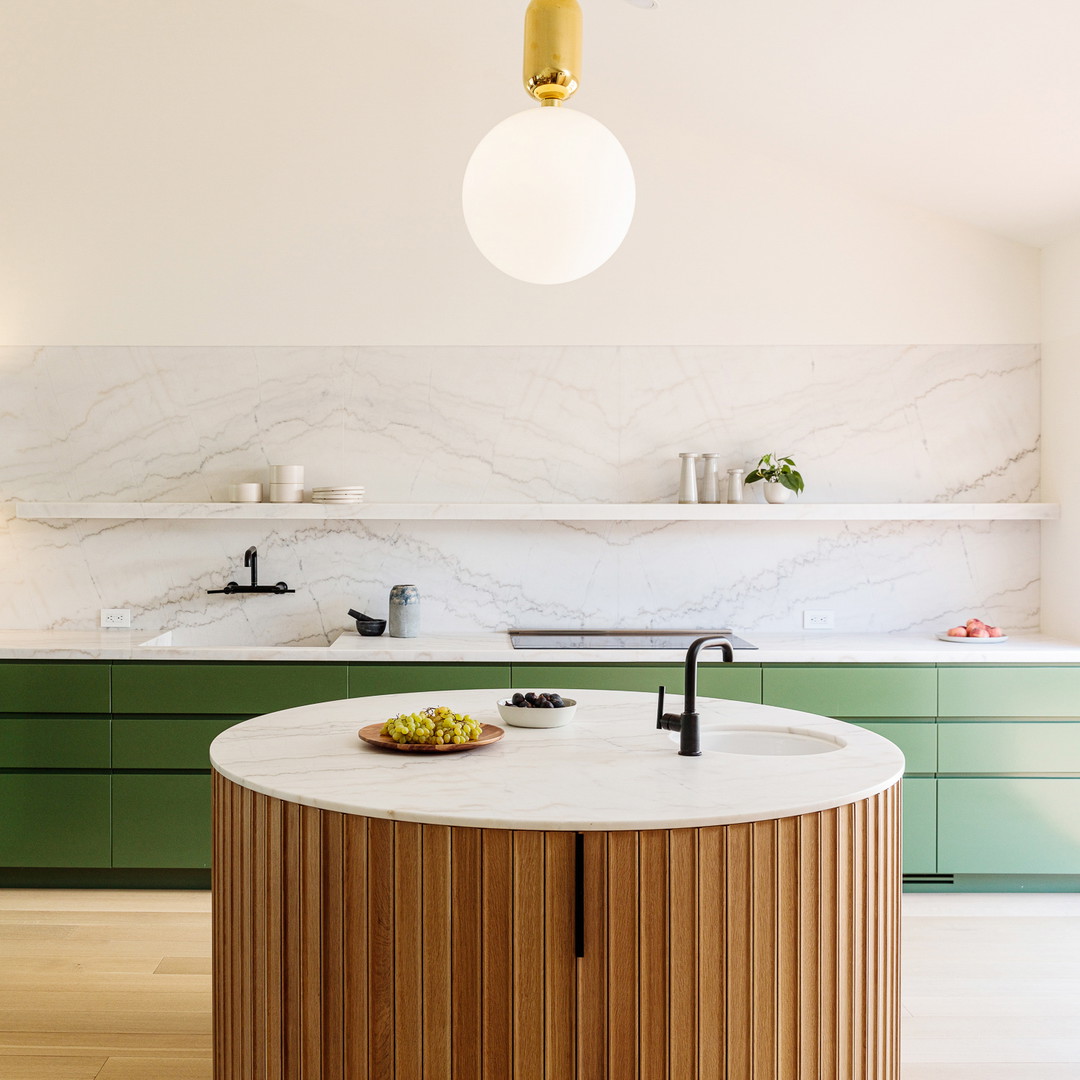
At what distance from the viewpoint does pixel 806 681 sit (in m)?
3.50

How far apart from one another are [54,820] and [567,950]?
2.69 metres

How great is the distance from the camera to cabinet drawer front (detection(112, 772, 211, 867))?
3457 millimetres

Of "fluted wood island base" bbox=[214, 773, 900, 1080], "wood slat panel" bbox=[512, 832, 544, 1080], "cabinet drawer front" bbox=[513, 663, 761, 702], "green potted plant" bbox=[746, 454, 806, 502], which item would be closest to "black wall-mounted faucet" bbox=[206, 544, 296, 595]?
"cabinet drawer front" bbox=[513, 663, 761, 702]

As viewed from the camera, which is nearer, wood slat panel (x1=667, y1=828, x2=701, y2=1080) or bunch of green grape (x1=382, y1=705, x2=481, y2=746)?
wood slat panel (x1=667, y1=828, x2=701, y2=1080)

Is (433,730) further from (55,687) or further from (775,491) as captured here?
(775,491)

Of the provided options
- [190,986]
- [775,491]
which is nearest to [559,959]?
[190,986]

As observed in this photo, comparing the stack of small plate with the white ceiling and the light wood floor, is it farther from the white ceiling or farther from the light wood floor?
the white ceiling

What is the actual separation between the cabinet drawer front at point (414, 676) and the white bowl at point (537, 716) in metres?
1.32

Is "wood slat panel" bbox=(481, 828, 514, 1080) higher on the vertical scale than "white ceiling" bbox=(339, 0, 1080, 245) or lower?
lower

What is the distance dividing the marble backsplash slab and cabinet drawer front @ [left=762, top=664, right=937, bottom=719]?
62 cm

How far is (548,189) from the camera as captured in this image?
1545 mm

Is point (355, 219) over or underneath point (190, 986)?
over

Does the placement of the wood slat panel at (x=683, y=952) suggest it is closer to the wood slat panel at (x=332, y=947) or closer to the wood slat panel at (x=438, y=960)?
the wood slat panel at (x=438, y=960)

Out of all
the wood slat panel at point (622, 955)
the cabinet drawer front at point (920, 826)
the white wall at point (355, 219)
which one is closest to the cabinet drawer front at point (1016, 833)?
the cabinet drawer front at point (920, 826)
